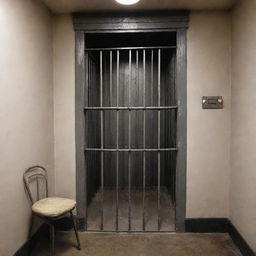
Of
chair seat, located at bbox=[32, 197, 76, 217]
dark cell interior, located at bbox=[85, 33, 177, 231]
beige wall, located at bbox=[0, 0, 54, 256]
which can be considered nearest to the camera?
beige wall, located at bbox=[0, 0, 54, 256]

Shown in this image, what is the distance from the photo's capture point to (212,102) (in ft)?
8.86

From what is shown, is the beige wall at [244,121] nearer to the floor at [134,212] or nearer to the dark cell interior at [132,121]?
the floor at [134,212]

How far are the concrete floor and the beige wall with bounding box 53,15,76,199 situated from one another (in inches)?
21.3

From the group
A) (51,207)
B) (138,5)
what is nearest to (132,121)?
(138,5)

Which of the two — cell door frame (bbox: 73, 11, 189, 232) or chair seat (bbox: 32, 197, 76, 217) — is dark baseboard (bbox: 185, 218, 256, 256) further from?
chair seat (bbox: 32, 197, 76, 217)

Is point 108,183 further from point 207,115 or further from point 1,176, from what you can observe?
point 1,176

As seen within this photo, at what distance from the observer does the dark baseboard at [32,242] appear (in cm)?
214

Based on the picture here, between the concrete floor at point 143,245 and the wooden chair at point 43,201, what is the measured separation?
0.18 meters

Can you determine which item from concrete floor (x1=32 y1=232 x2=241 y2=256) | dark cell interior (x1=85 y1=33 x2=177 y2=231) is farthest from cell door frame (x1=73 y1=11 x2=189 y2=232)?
dark cell interior (x1=85 y1=33 x2=177 y2=231)

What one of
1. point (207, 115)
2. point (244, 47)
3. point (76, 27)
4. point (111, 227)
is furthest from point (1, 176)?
point (244, 47)

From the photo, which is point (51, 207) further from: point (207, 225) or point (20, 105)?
point (207, 225)

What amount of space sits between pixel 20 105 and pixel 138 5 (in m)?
1.59

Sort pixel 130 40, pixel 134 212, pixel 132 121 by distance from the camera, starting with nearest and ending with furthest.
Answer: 1. pixel 134 212
2. pixel 130 40
3. pixel 132 121

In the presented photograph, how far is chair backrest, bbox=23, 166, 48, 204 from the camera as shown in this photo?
222 cm
